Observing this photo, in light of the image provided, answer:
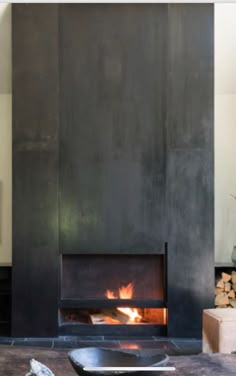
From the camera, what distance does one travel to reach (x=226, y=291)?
466 cm

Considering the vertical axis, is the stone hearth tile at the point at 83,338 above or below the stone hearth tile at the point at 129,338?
above

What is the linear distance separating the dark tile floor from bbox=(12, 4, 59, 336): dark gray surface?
0.13m

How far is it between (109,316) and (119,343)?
42 centimetres

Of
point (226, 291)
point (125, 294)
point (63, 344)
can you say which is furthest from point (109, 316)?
point (226, 291)

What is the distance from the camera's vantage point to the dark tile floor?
154 inches

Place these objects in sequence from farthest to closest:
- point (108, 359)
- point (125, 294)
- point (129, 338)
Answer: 1. point (125, 294)
2. point (129, 338)
3. point (108, 359)

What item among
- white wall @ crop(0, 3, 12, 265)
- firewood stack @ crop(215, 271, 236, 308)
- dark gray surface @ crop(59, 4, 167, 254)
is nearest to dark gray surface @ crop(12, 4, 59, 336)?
dark gray surface @ crop(59, 4, 167, 254)

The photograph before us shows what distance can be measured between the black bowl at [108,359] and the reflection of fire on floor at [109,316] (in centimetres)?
295

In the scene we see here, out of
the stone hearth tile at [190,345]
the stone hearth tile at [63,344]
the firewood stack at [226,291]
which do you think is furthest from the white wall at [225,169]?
the stone hearth tile at [63,344]

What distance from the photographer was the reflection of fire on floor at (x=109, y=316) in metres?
4.37

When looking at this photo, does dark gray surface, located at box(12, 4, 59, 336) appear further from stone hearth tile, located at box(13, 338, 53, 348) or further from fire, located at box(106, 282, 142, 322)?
fire, located at box(106, 282, 142, 322)

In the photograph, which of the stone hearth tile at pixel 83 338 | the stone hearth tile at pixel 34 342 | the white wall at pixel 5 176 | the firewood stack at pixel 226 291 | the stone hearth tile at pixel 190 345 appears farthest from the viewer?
the white wall at pixel 5 176

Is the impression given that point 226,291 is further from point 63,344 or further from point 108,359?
point 108,359

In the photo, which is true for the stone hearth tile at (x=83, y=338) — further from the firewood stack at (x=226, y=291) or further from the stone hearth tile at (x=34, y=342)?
the firewood stack at (x=226, y=291)
